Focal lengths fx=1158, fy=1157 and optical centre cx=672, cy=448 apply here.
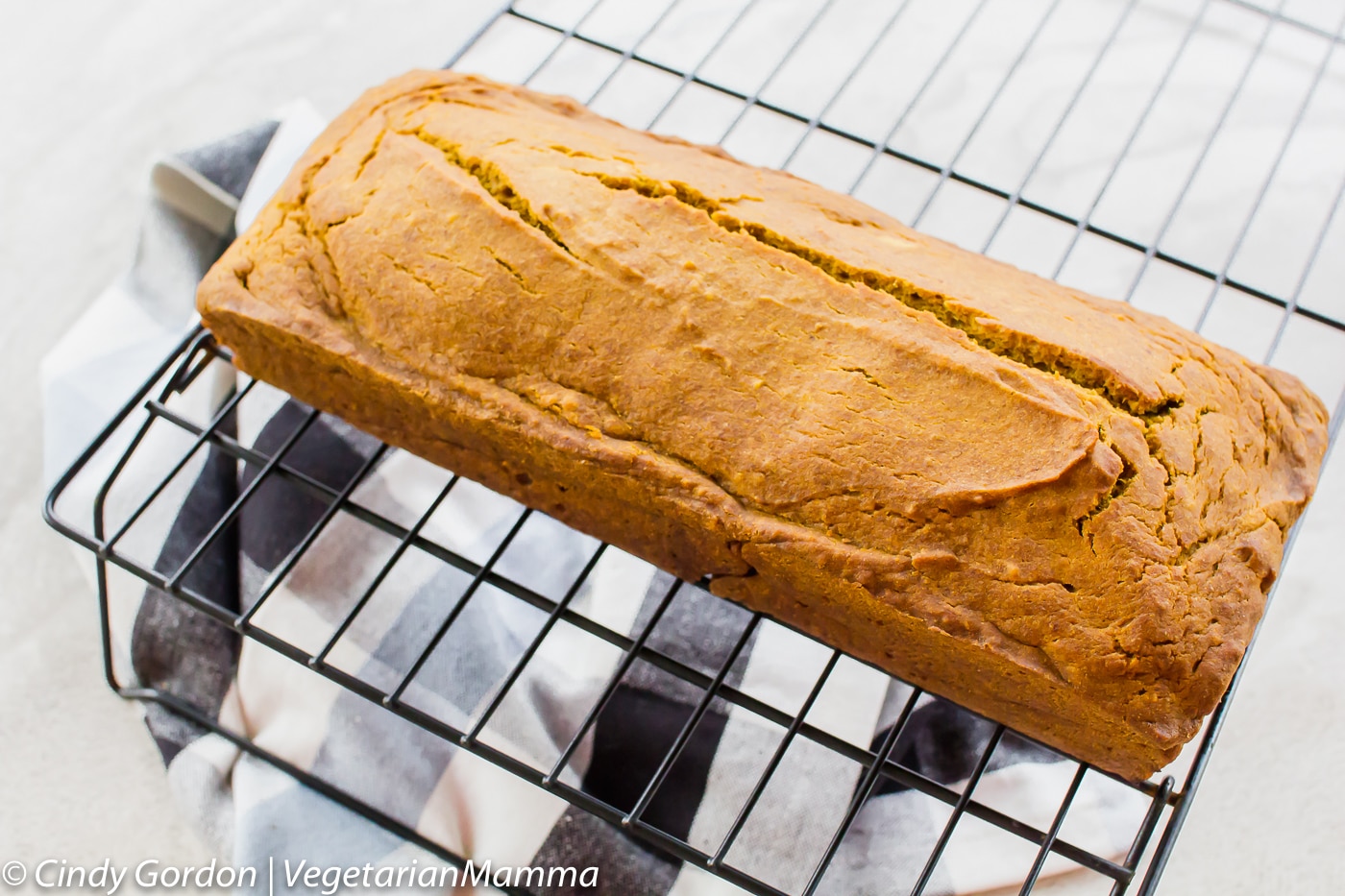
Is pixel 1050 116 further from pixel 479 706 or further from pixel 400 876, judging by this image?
pixel 400 876

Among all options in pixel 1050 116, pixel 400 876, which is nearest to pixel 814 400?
pixel 400 876

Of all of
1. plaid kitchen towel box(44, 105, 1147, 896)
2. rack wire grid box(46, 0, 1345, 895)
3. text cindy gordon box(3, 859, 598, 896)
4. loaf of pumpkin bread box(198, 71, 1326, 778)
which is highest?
rack wire grid box(46, 0, 1345, 895)

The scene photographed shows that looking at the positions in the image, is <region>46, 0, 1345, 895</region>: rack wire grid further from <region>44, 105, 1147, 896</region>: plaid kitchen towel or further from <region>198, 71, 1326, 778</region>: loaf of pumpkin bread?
<region>198, 71, 1326, 778</region>: loaf of pumpkin bread

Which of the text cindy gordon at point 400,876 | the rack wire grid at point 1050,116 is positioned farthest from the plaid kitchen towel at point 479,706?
the rack wire grid at point 1050,116

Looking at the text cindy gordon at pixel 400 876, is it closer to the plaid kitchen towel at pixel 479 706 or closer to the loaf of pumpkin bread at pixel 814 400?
the plaid kitchen towel at pixel 479 706

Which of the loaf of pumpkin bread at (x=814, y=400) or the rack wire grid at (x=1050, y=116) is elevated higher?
the rack wire grid at (x=1050, y=116)

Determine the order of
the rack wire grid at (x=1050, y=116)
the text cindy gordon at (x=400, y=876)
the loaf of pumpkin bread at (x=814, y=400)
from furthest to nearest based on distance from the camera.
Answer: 1. the rack wire grid at (x=1050, y=116)
2. the text cindy gordon at (x=400, y=876)
3. the loaf of pumpkin bread at (x=814, y=400)

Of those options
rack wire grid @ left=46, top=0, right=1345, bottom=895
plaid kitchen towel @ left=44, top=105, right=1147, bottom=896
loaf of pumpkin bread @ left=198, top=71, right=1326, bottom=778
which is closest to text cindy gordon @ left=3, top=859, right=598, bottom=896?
plaid kitchen towel @ left=44, top=105, right=1147, bottom=896
